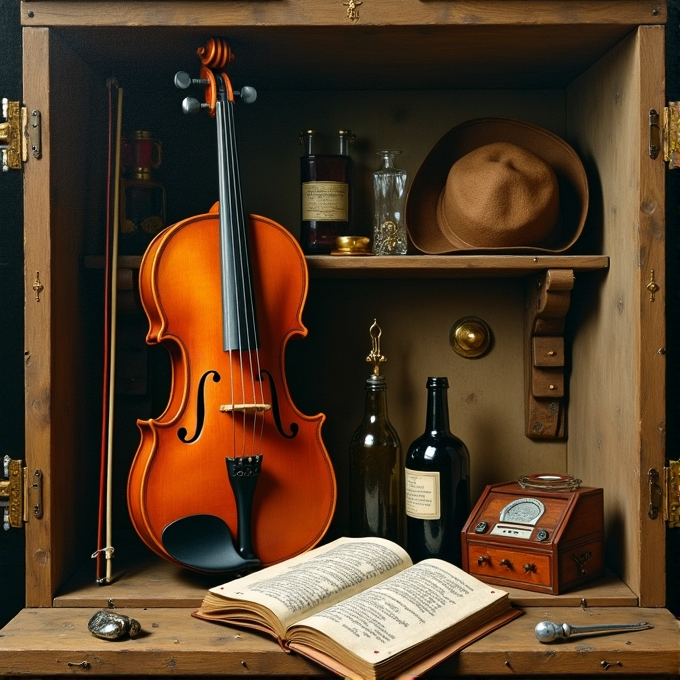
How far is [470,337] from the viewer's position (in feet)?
5.63

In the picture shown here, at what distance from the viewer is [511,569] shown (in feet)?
4.53

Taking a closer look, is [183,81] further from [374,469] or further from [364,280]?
[374,469]

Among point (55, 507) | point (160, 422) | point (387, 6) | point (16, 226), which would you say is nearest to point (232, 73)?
point (387, 6)

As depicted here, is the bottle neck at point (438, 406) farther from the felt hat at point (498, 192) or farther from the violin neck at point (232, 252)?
the violin neck at point (232, 252)

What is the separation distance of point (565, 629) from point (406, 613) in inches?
8.9

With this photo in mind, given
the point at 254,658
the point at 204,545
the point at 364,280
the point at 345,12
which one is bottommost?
the point at 254,658

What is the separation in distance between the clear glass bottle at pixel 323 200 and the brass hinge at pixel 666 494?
0.70 metres

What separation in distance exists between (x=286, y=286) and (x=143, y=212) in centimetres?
32

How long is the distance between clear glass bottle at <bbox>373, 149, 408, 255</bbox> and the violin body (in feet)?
0.84

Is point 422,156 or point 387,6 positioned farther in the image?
point 422,156

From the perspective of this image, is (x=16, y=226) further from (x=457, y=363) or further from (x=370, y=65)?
(x=457, y=363)

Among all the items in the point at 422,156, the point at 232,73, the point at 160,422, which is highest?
the point at 232,73

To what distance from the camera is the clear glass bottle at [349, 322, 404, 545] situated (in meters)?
1.56

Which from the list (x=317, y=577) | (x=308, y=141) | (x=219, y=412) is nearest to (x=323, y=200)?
(x=308, y=141)
